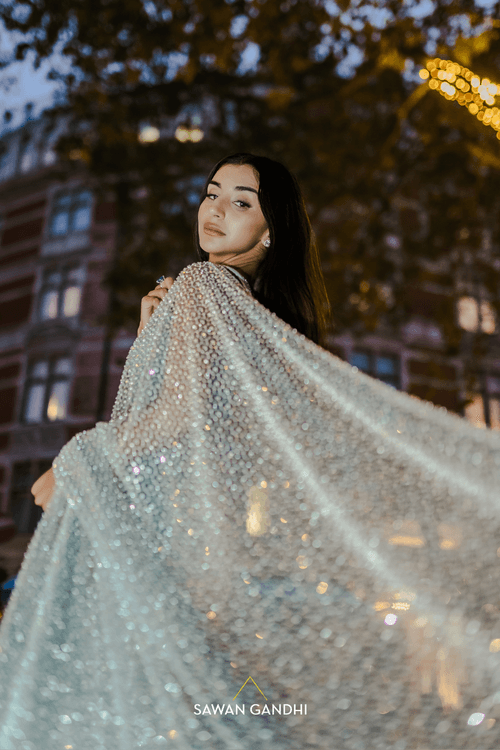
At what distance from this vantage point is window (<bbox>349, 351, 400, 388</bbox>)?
13.0 meters

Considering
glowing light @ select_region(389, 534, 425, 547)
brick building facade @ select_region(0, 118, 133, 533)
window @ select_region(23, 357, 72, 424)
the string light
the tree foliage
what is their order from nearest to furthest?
glowing light @ select_region(389, 534, 425, 547) → the string light → the tree foliage → brick building facade @ select_region(0, 118, 133, 533) → window @ select_region(23, 357, 72, 424)

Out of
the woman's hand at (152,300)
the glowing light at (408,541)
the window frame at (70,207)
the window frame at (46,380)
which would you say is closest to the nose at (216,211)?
the woman's hand at (152,300)

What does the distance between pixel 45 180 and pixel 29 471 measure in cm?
713

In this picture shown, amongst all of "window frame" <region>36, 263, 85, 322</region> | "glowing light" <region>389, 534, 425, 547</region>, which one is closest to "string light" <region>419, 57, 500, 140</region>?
"glowing light" <region>389, 534, 425, 547</region>

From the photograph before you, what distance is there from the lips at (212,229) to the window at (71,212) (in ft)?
43.0

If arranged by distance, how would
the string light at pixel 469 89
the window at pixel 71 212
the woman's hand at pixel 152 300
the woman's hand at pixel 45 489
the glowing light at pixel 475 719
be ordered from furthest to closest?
the window at pixel 71 212, the string light at pixel 469 89, the woman's hand at pixel 152 300, the woman's hand at pixel 45 489, the glowing light at pixel 475 719

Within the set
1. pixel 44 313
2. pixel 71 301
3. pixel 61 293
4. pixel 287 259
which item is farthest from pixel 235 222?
pixel 44 313

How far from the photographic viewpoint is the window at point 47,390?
12961 millimetres

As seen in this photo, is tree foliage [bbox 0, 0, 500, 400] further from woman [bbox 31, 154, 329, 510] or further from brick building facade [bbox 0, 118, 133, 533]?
brick building facade [bbox 0, 118, 133, 533]

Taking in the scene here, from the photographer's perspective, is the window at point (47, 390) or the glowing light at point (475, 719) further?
the window at point (47, 390)

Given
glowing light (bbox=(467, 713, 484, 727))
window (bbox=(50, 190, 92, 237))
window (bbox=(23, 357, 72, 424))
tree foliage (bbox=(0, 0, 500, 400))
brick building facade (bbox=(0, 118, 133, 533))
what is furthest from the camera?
window (bbox=(50, 190, 92, 237))

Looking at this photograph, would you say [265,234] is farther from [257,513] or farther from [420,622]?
[420,622]

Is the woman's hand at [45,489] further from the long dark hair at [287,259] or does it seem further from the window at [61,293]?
the window at [61,293]

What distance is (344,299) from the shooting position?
7.52 meters
